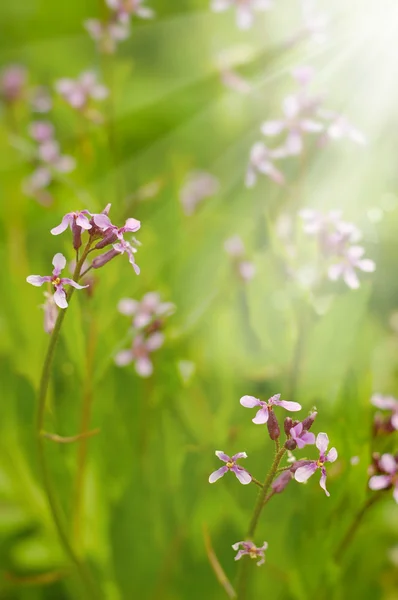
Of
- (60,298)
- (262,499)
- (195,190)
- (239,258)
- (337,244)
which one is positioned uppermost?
(195,190)

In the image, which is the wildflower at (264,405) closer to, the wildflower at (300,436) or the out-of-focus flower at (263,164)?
the wildflower at (300,436)

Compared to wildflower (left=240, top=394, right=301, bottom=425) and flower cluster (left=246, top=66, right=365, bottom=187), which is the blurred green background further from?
wildflower (left=240, top=394, right=301, bottom=425)

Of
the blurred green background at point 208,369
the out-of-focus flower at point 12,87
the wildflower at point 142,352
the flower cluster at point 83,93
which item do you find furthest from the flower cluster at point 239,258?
the out-of-focus flower at point 12,87

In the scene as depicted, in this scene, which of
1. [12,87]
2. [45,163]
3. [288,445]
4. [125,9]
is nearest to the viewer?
[288,445]

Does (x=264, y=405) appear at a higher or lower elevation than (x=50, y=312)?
lower

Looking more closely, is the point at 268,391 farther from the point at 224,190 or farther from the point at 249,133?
the point at 249,133

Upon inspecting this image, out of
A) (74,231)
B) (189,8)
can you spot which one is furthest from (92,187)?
(189,8)

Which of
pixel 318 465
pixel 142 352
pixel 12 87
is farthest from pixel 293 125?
pixel 12 87

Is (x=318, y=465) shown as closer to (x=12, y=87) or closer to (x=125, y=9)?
(x=125, y=9)
